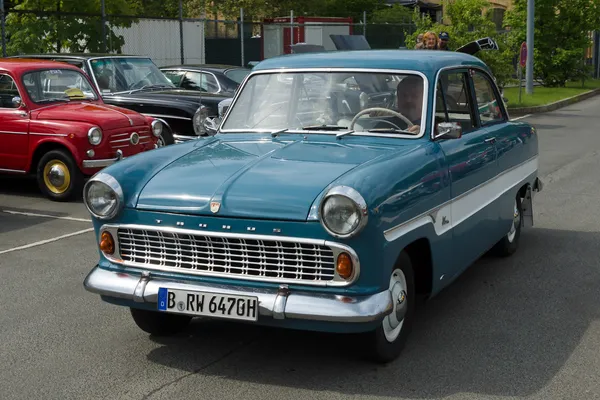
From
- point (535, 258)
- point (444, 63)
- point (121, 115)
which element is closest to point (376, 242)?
point (444, 63)

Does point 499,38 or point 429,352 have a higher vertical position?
point 499,38

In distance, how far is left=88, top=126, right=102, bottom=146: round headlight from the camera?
443 inches

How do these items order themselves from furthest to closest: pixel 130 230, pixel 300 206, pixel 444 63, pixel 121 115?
pixel 121 115
pixel 444 63
pixel 130 230
pixel 300 206

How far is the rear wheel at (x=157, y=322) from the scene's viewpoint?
5.69 metres

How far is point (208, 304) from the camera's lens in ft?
16.2

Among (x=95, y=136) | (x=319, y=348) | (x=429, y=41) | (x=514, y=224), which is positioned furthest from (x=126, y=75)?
(x=319, y=348)

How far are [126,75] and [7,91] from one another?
124 inches

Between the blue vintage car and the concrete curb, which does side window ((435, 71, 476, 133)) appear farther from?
the concrete curb

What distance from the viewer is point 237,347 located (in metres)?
5.60

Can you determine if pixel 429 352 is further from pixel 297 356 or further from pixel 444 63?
pixel 444 63

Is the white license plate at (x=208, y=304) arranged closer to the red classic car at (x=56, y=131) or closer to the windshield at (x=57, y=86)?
the red classic car at (x=56, y=131)

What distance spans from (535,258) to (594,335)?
7.03 ft

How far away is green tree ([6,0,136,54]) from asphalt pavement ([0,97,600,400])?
1223 cm

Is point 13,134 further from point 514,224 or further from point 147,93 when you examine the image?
point 514,224
